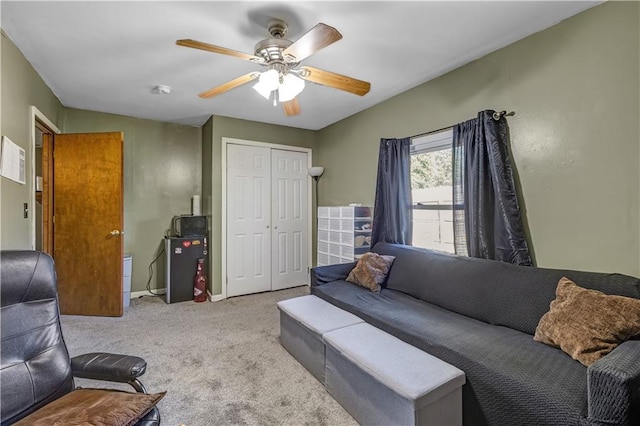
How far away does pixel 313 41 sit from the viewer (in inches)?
66.1

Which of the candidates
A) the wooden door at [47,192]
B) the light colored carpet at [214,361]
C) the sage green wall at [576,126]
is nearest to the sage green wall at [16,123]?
the wooden door at [47,192]

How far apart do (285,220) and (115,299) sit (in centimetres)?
233

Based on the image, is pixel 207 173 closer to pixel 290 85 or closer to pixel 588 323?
pixel 290 85

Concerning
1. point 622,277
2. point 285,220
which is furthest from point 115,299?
point 622,277

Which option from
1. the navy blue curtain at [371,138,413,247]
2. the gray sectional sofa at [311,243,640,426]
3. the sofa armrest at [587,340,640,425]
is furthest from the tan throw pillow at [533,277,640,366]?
the navy blue curtain at [371,138,413,247]

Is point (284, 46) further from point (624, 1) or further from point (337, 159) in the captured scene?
point (337, 159)

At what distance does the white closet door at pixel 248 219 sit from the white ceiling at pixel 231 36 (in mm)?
1170

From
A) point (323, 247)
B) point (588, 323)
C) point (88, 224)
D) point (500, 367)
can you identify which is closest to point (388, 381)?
point (500, 367)

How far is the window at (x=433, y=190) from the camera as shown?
2988 millimetres

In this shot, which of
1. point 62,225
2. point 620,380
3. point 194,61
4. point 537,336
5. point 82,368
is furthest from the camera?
point 62,225

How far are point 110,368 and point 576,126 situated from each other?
3.02 metres

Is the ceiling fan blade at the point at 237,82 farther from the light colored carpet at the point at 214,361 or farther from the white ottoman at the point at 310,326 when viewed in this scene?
the light colored carpet at the point at 214,361

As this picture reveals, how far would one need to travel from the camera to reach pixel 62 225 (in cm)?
340

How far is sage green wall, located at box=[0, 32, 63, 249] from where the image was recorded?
217 centimetres
